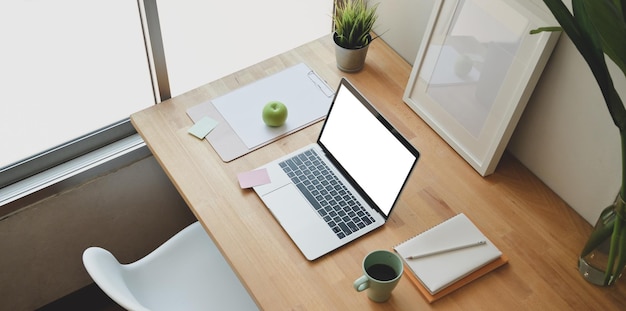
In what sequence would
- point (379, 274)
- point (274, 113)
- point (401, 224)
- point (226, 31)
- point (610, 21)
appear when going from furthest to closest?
point (226, 31), point (274, 113), point (401, 224), point (379, 274), point (610, 21)

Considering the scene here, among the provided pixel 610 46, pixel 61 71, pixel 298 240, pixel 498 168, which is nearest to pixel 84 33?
pixel 61 71

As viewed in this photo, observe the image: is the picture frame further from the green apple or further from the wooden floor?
the wooden floor

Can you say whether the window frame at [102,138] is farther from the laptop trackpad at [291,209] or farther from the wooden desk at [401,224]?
the laptop trackpad at [291,209]

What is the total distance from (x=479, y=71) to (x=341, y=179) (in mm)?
416

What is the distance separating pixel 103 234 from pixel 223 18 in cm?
78

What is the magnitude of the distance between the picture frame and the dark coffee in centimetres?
39

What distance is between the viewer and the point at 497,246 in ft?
4.66

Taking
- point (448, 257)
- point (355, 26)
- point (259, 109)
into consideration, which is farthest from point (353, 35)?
point (448, 257)

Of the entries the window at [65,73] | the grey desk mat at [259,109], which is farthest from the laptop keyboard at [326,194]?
the window at [65,73]

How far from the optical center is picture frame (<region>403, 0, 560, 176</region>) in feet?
4.48

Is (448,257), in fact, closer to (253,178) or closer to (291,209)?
(291,209)

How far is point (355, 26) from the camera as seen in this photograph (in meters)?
1.73

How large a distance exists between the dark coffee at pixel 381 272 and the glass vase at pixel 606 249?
1.39ft

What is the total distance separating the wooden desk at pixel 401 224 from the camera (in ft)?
4.37
